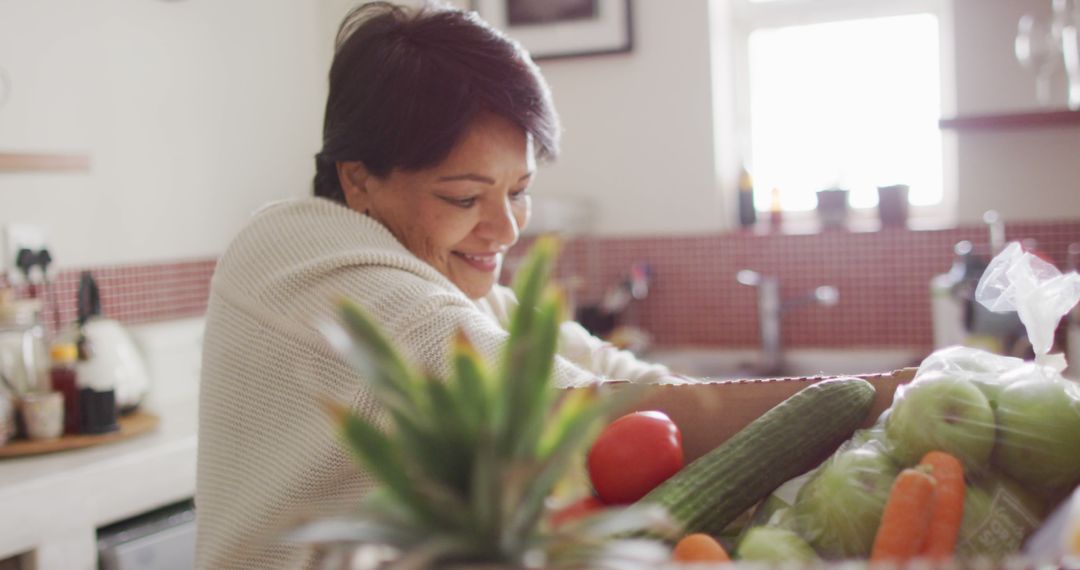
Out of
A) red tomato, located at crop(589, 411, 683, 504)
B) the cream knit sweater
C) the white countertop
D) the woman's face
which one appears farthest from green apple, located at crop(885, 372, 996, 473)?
the white countertop

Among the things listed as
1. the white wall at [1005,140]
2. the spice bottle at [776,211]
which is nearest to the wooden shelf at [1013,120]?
the white wall at [1005,140]

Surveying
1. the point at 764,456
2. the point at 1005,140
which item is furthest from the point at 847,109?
the point at 764,456

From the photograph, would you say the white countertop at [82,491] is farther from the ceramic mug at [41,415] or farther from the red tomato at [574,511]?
the red tomato at [574,511]

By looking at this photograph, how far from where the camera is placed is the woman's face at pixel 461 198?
3.64ft

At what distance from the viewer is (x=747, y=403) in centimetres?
75

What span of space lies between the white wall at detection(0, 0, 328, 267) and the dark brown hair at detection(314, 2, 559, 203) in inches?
51.5

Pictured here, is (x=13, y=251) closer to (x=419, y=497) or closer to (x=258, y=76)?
(x=258, y=76)

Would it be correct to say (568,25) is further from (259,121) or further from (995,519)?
(995,519)

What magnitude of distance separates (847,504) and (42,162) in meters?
1.99

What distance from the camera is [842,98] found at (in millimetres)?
3111

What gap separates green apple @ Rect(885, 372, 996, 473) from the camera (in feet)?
2.03

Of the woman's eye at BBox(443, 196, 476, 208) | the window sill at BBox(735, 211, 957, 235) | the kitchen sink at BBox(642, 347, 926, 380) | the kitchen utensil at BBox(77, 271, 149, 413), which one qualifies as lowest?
the kitchen sink at BBox(642, 347, 926, 380)

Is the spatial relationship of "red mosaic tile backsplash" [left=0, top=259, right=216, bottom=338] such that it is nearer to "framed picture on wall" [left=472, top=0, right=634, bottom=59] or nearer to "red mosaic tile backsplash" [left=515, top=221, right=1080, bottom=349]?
"red mosaic tile backsplash" [left=515, top=221, right=1080, bottom=349]

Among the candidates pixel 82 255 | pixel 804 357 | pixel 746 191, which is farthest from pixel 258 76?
pixel 804 357
